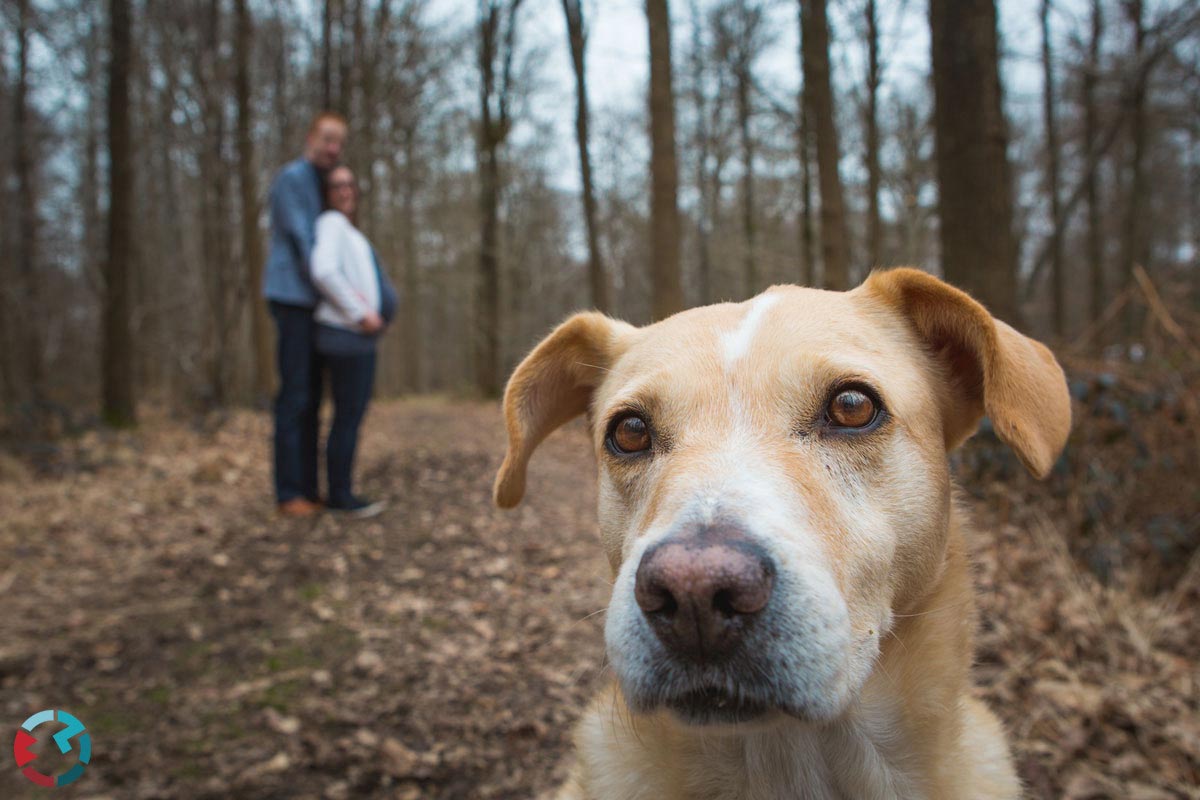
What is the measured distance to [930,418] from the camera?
193 centimetres

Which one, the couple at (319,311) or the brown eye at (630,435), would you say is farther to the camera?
the couple at (319,311)

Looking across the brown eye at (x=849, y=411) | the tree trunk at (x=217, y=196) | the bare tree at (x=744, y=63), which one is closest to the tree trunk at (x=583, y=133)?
the bare tree at (x=744, y=63)

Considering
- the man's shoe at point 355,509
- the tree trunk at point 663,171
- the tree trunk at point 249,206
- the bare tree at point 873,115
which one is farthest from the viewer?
the bare tree at point 873,115

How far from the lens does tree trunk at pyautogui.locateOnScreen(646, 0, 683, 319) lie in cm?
908

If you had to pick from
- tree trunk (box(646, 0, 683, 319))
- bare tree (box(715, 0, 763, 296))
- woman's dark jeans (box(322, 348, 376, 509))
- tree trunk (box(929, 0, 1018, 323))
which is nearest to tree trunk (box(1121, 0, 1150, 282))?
bare tree (box(715, 0, 763, 296))

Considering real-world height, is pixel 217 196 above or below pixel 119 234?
above

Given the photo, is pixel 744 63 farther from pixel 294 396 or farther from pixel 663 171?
pixel 294 396

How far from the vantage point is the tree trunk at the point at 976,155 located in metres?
5.14

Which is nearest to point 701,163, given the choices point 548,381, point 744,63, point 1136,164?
point 744,63

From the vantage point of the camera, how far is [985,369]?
185cm

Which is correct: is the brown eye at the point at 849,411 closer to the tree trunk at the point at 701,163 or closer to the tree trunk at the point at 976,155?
the tree trunk at the point at 976,155

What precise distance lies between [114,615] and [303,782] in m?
2.05

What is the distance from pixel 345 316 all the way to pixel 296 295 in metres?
0.36

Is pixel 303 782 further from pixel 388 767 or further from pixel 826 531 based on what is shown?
pixel 826 531
